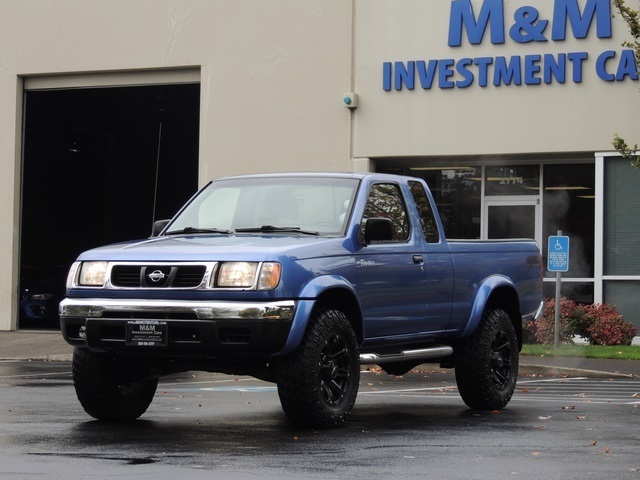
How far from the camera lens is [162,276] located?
32.9 ft

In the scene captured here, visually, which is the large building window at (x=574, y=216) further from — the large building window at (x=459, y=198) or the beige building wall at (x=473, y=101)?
the large building window at (x=459, y=198)

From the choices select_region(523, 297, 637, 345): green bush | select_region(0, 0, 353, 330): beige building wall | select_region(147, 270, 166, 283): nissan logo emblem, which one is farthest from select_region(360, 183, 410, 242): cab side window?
select_region(0, 0, 353, 330): beige building wall

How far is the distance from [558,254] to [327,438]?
38.6ft

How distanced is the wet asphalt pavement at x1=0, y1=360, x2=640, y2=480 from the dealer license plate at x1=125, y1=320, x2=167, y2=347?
0.66 meters

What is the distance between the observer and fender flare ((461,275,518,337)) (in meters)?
12.2

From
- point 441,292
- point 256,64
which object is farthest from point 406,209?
point 256,64

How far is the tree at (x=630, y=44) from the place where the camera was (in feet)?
70.4

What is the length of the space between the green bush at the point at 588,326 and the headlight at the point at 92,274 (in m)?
13.3

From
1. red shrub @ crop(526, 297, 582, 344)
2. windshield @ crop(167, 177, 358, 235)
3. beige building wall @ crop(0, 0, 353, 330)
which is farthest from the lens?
beige building wall @ crop(0, 0, 353, 330)

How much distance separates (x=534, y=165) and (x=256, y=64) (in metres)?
5.56

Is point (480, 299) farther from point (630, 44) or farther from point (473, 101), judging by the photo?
point (473, 101)

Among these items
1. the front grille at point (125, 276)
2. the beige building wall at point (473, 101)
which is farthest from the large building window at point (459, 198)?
the front grille at point (125, 276)

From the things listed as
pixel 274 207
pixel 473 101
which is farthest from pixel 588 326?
pixel 274 207

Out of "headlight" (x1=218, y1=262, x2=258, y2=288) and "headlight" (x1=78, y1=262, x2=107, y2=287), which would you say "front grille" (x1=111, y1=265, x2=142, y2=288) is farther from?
"headlight" (x1=218, y1=262, x2=258, y2=288)
